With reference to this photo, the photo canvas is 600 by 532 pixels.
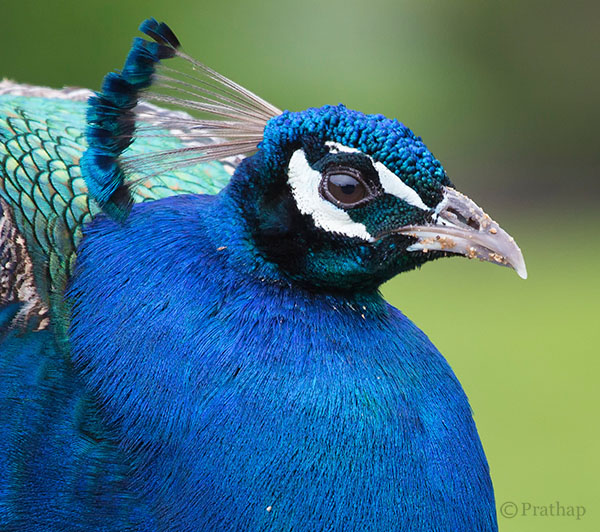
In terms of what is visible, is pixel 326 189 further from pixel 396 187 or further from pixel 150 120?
pixel 150 120

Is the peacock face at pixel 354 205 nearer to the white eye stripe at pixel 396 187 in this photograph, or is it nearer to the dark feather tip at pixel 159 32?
the white eye stripe at pixel 396 187

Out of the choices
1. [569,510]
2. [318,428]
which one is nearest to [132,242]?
[318,428]

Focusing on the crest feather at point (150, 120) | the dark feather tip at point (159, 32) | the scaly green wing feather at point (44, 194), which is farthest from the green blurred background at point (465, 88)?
the dark feather tip at point (159, 32)

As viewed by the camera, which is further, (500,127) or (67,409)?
(500,127)

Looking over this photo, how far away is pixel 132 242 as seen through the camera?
1.54m

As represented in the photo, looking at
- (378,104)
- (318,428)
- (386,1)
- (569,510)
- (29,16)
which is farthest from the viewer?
(386,1)

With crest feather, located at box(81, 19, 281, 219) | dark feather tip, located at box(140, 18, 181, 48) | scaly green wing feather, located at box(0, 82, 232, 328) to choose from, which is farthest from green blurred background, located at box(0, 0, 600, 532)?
dark feather tip, located at box(140, 18, 181, 48)

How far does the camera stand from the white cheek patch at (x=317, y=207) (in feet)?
4.79

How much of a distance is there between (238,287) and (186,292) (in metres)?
0.08

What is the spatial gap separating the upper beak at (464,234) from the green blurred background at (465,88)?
2951 millimetres

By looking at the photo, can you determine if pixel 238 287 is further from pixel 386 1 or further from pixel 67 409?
pixel 386 1

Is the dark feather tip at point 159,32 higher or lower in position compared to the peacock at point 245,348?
higher

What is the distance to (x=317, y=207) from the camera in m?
1.46

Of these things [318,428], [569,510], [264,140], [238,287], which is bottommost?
[569,510]
